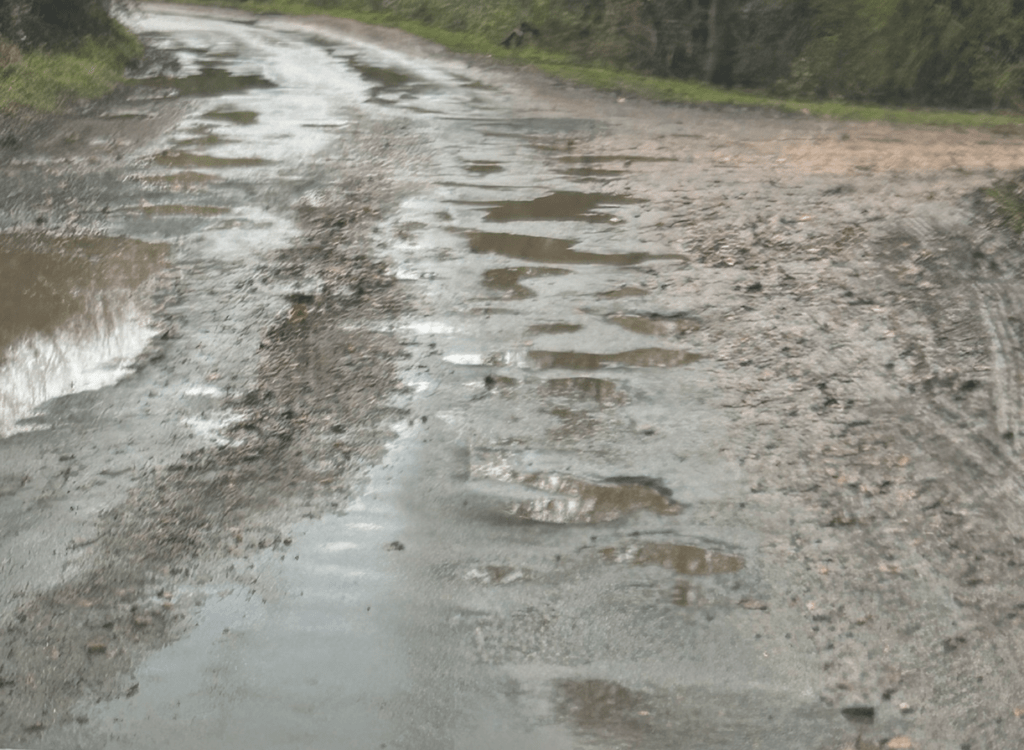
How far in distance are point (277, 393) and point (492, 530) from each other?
188cm

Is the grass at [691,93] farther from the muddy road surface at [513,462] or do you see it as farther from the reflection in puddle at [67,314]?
the reflection in puddle at [67,314]

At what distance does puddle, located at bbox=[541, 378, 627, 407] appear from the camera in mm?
5957

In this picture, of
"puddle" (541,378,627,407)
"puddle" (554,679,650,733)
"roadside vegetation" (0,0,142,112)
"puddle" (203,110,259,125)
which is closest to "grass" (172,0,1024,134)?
"puddle" (203,110,259,125)

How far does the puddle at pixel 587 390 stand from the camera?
5957 millimetres

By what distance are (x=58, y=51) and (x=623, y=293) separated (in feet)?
42.4

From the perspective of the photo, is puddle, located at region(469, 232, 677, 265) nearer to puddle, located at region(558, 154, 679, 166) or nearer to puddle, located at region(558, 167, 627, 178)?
puddle, located at region(558, 167, 627, 178)

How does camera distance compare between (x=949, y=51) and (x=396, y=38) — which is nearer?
(x=949, y=51)

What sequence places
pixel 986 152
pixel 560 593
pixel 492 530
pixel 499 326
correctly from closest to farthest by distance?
pixel 560 593 → pixel 492 530 → pixel 499 326 → pixel 986 152

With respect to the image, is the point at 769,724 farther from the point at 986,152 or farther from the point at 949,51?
the point at 949,51

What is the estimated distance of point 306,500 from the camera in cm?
502

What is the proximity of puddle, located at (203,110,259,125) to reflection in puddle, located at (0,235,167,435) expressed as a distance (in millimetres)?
4955

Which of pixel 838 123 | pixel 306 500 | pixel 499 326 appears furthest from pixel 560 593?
pixel 838 123

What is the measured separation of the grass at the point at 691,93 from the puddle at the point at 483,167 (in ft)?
15.9

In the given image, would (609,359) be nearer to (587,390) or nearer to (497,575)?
(587,390)
